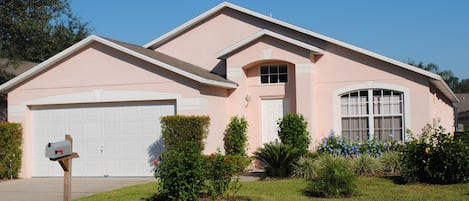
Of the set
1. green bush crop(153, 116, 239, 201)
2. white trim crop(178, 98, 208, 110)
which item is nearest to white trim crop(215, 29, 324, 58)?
white trim crop(178, 98, 208, 110)

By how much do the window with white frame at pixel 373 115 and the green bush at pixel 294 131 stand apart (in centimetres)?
148

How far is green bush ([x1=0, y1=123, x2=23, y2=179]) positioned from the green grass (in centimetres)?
581

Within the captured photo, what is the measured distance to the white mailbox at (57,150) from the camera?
1077 centimetres

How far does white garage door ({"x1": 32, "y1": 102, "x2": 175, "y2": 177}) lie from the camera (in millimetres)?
17812

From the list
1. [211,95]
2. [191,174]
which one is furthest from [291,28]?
[191,174]

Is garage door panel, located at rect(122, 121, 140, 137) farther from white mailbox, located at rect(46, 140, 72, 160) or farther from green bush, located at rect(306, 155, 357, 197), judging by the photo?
green bush, located at rect(306, 155, 357, 197)

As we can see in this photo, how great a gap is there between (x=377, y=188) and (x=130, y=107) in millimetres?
8322

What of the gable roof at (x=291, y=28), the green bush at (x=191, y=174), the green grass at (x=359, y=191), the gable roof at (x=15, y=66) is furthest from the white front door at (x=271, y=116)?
the gable roof at (x=15, y=66)

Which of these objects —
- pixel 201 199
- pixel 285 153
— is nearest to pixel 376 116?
pixel 285 153

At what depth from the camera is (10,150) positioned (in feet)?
60.0

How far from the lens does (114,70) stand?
18.2 meters

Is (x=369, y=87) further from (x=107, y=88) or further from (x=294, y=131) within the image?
(x=107, y=88)

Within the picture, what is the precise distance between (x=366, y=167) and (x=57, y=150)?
313 inches

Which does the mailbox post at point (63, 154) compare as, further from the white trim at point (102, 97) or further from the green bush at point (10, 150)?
the green bush at point (10, 150)
